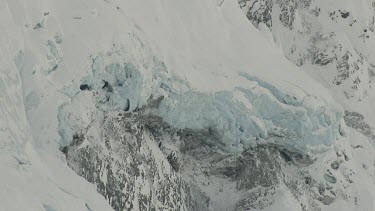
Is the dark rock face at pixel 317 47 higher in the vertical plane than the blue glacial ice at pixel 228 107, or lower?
lower

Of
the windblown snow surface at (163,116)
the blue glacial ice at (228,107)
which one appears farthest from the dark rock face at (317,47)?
the blue glacial ice at (228,107)

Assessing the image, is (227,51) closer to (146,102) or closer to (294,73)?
(294,73)

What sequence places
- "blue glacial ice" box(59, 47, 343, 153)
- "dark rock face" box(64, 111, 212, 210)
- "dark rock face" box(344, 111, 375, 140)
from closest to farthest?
"dark rock face" box(64, 111, 212, 210)
"blue glacial ice" box(59, 47, 343, 153)
"dark rock face" box(344, 111, 375, 140)

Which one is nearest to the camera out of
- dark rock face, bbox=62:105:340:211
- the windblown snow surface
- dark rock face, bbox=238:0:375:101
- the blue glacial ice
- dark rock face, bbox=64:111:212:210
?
the windblown snow surface

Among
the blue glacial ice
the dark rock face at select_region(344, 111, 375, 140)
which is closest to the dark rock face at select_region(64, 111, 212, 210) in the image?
the blue glacial ice

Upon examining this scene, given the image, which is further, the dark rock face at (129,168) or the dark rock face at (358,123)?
the dark rock face at (358,123)

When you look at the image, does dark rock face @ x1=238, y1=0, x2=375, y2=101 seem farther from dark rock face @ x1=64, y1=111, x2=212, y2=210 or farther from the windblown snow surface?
dark rock face @ x1=64, y1=111, x2=212, y2=210

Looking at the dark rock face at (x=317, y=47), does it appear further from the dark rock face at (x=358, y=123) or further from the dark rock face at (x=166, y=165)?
the dark rock face at (x=166, y=165)

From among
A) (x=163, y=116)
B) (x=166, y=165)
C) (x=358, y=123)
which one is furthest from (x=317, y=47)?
(x=166, y=165)
